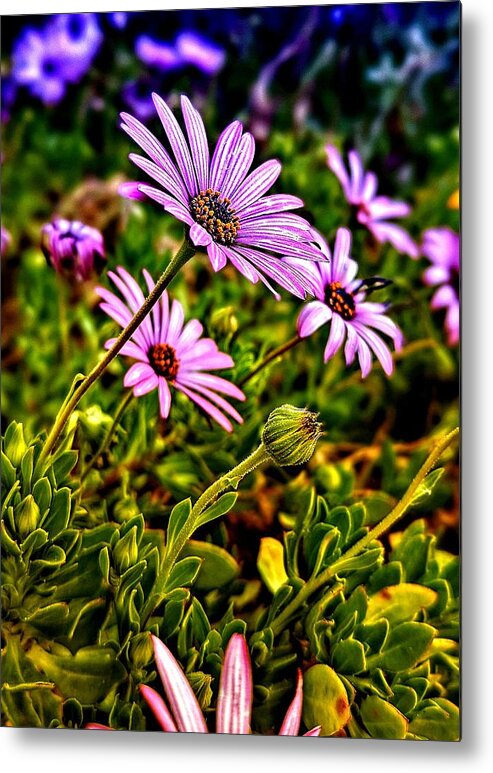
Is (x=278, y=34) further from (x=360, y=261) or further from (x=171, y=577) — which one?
(x=171, y=577)

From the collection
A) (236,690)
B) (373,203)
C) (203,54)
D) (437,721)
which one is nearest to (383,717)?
(437,721)

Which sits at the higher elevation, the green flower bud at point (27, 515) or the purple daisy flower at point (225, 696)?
the green flower bud at point (27, 515)

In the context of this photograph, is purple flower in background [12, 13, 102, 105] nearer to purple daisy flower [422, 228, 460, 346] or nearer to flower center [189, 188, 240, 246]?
flower center [189, 188, 240, 246]

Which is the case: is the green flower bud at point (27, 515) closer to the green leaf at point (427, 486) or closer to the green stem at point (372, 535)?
the green stem at point (372, 535)

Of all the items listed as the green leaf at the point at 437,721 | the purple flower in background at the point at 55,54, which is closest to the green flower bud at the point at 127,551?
the green leaf at the point at 437,721

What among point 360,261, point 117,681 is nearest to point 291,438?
point 360,261

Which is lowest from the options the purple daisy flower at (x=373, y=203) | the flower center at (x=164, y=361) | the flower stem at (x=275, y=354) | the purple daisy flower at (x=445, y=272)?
the flower center at (x=164, y=361)
